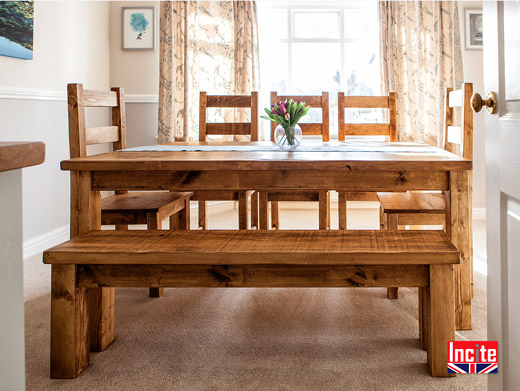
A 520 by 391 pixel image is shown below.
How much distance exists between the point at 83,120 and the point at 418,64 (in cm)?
345

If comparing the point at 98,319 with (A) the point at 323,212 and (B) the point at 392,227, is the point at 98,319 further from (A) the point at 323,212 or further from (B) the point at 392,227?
(A) the point at 323,212

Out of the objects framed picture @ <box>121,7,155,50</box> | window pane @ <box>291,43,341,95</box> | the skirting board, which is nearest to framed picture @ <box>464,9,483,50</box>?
window pane @ <box>291,43,341,95</box>

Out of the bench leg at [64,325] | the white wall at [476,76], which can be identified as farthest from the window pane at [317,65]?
the bench leg at [64,325]

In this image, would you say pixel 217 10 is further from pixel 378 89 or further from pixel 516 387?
→ pixel 516 387

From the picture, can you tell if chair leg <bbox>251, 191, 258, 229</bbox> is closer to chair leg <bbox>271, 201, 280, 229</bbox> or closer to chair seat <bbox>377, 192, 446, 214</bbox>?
chair leg <bbox>271, 201, 280, 229</bbox>

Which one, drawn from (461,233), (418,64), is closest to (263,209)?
(461,233)

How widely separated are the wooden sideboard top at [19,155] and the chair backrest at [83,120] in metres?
1.49

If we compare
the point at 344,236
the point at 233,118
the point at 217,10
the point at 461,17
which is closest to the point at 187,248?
the point at 344,236

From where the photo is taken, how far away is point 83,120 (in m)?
2.25

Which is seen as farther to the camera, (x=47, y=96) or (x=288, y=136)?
(x=47, y=96)

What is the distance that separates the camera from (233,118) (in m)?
4.77

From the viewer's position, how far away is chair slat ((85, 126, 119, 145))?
7.74 feet

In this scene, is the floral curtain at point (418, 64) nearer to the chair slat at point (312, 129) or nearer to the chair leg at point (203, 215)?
the chair slat at point (312, 129)

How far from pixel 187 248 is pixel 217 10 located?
3640 mm
